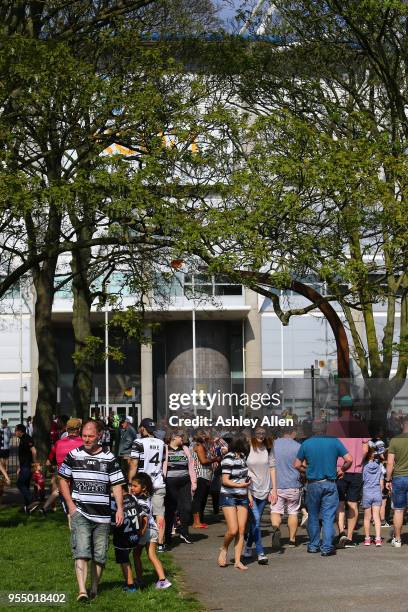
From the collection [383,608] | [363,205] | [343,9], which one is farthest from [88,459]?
[343,9]

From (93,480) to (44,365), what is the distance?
52.5 feet

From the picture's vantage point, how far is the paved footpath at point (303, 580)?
11094 mm

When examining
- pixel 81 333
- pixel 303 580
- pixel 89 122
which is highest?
pixel 89 122

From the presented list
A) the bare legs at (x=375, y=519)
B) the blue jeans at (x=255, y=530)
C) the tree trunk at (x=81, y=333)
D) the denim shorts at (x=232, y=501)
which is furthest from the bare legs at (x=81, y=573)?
the tree trunk at (x=81, y=333)

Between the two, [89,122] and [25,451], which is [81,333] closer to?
[25,451]

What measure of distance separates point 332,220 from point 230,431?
4166 millimetres

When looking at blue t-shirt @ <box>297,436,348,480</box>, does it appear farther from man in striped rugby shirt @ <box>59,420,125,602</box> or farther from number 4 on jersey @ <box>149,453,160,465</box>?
man in striped rugby shirt @ <box>59,420,125,602</box>

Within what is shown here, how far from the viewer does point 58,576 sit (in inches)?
504

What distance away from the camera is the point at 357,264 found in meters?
19.2

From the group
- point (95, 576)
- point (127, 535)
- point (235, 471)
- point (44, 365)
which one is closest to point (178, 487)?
point (235, 471)

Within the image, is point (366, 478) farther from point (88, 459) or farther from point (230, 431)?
point (88, 459)

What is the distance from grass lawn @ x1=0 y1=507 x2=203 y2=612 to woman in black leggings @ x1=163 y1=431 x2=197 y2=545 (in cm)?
155

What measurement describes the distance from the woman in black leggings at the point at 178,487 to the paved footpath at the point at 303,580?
17.3 inches

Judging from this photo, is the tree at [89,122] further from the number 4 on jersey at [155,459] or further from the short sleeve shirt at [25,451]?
the number 4 on jersey at [155,459]
